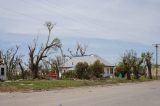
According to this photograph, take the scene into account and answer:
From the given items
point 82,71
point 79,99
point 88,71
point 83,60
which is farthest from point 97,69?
point 79,99

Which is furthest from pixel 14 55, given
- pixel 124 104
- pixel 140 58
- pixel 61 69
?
pixel 124 104

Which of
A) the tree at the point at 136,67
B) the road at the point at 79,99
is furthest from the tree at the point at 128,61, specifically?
the road at the point at 79,99

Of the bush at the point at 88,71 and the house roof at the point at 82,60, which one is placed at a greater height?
the house roof at the point at 82,60

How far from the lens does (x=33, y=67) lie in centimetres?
6144

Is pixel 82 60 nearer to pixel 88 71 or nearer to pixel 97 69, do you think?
pixel 97 69

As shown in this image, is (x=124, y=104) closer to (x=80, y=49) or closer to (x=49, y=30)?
(x=49, y=30)

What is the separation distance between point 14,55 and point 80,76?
19.1 metres

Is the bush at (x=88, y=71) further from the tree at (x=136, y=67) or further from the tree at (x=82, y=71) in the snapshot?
the tree at (x=136, y=67)

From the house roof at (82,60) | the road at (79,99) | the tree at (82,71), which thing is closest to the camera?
the road at (79,99)

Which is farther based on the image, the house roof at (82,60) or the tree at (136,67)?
the house roof at (82,60)

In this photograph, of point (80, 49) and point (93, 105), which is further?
point (80, 49)

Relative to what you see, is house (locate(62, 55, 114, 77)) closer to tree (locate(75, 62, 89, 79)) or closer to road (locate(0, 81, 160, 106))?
tree (locate(75, 62, 89, 79))

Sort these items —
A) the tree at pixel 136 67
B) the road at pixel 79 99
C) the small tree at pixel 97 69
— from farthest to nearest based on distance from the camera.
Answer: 1. the tree at pixel 136 67
2. the small tree at pixel 97 69
3. the road at pixel 79 99

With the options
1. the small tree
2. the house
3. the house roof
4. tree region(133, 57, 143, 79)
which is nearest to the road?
the small tree
